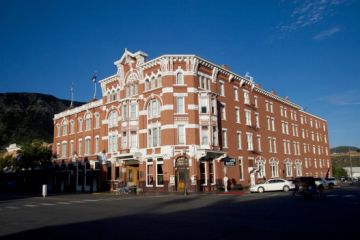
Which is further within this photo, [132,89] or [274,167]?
[274,167]

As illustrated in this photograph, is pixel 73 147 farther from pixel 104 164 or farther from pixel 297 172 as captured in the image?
pixel 297 172

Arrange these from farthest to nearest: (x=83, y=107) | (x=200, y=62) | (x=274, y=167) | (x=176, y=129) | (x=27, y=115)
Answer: (x=27, y=115) → (x=274, y=167) → (x=83, y=107) → (x=200, y=62) → (x=176, y=129)

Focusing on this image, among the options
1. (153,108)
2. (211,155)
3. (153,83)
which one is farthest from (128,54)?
(211,155)

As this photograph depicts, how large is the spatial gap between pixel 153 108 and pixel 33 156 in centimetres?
2745

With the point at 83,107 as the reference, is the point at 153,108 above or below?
below

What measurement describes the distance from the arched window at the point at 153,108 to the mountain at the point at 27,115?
77.5 metres

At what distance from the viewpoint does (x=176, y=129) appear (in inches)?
1475

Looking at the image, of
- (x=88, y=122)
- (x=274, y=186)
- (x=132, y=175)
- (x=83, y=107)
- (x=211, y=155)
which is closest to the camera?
(x=274, y=186)

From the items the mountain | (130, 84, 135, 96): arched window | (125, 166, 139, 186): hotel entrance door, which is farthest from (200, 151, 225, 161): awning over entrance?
the mountain

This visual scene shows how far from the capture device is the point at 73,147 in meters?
54.2

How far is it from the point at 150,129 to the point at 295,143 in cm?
3373

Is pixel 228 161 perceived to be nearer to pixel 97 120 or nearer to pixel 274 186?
pixel 274 186

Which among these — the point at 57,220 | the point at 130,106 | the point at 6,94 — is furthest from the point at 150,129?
the point at 6,94

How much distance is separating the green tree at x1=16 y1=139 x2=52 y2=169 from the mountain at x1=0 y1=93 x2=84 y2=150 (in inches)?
2066
